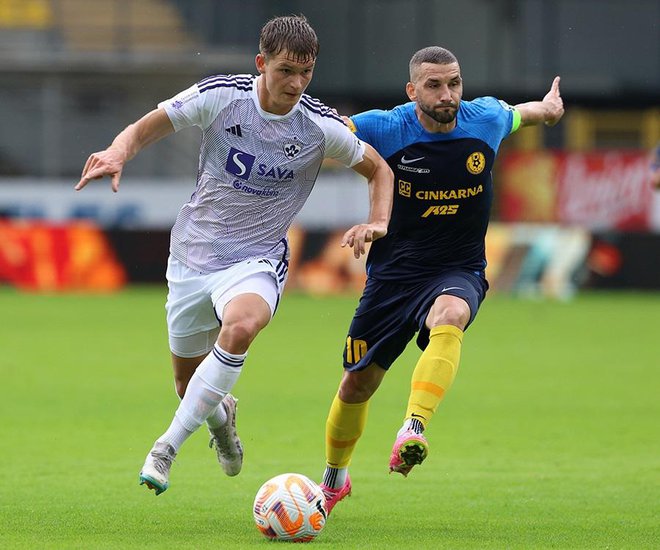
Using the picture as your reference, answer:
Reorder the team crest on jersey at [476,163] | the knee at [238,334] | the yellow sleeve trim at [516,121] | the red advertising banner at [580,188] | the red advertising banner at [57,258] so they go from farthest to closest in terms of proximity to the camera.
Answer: the red advertising banner at [580,188]
the red advertising banner at [57,258]
the yellow sleeve trim at [516,121]
the team crest on jersey at [476,163]
the knee at [238,334]

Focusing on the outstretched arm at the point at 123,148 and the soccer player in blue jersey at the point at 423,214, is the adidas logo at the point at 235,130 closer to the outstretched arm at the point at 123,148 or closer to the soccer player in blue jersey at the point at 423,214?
the outstretched arm at the point at 123,148

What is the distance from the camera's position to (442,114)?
24.5ft

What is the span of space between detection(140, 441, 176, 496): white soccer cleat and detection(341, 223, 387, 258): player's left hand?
52.8 inches

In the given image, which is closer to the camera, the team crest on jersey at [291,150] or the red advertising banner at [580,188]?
the team crest on jersey at [291,150]

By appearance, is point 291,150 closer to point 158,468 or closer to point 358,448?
point 158,468

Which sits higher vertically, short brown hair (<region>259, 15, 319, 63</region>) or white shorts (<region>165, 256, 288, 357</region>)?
short brown hair (<region>259, 15, 319, 63</region>)

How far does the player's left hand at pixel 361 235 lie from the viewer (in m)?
6.80

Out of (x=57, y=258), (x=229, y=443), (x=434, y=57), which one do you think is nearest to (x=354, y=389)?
(x=229, y=443)

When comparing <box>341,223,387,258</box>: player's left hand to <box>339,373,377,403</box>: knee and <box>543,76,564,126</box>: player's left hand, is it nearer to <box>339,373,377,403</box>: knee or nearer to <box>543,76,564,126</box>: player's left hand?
<box>339,373,377,403</box>: knee

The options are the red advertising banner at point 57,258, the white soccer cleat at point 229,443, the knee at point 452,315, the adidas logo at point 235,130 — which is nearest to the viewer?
the knee at point 452,315

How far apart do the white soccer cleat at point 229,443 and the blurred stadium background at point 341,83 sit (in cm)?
2053

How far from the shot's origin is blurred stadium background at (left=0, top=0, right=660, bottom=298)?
29.8m

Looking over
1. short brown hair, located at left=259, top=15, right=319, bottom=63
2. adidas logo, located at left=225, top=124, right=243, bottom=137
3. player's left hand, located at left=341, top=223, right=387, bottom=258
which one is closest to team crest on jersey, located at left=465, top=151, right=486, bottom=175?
player's left hand, located at left=341, top=223, right=387, bottom=258

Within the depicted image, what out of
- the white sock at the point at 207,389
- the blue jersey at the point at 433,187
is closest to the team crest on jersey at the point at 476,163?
the blue jersey at the point at 433,187
